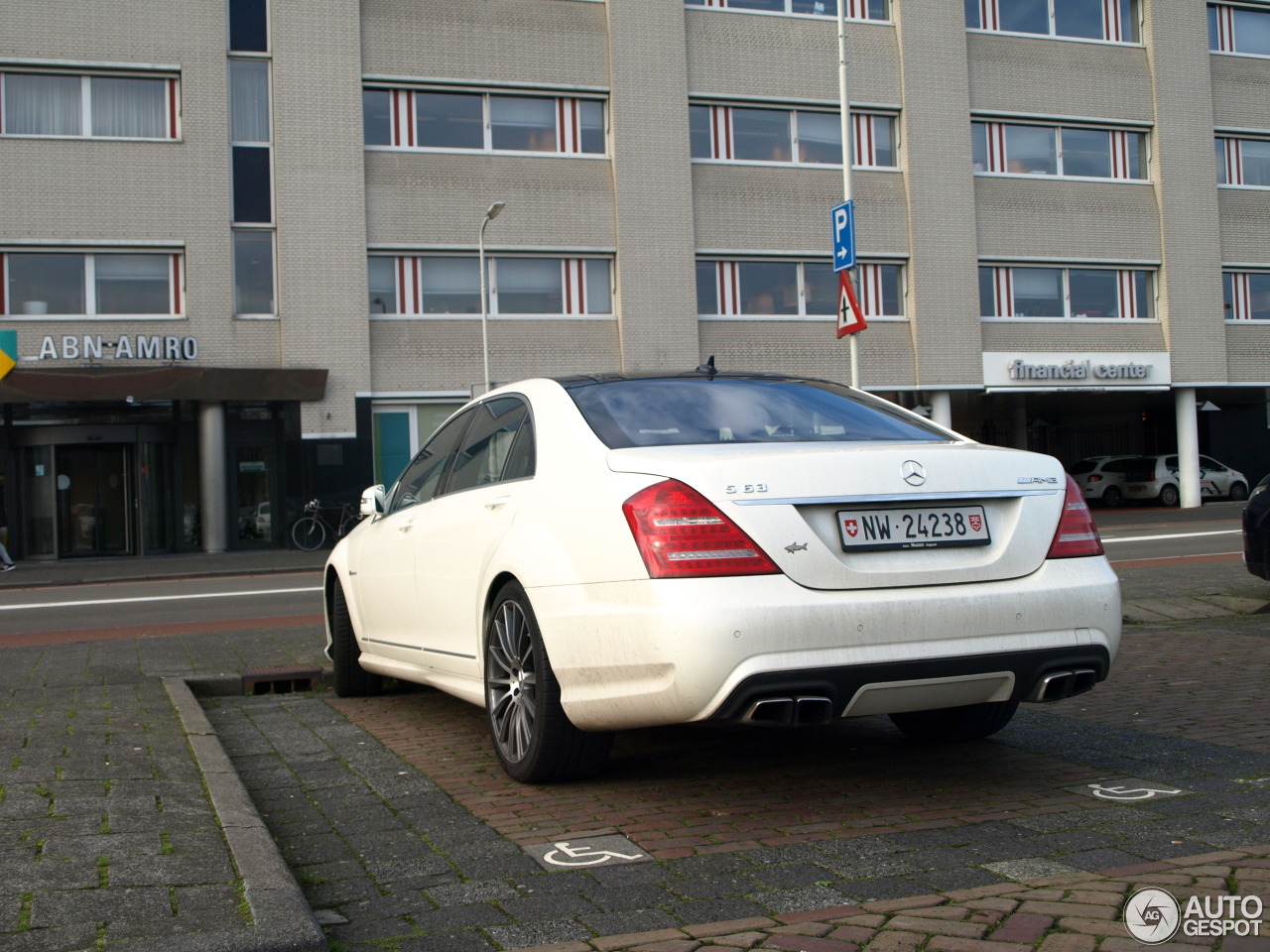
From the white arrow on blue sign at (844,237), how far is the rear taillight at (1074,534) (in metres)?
11.3

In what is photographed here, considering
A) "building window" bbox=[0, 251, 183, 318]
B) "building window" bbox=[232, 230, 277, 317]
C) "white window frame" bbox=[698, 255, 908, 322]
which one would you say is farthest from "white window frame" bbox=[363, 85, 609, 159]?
A: "building window" bbox=[0, 251, 183, 318]

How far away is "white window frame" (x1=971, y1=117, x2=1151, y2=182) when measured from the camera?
31.6 m

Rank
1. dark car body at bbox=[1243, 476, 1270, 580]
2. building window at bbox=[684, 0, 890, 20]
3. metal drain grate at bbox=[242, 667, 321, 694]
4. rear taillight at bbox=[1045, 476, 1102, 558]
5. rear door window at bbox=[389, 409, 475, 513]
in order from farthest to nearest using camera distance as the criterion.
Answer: building window at bbox=[684, 0, 890, 20]
dark car body at bbox=[1243, 476, 1270, 580]
metal drain grate at bbox=[242, 667, 321, 694]
rear door window at bbox=[389, 409, 475, 513]
rear taillight at bbox=[1045, 476, 1102, 558]

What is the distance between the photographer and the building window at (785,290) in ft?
95.2

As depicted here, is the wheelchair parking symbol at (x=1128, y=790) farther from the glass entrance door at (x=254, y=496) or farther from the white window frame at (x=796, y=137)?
the white window frame at (x=796, y=137)

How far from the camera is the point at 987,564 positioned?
4.14 m

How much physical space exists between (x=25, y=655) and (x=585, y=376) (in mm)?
5616

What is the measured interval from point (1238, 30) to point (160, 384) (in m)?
28.9

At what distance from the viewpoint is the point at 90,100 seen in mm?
25031

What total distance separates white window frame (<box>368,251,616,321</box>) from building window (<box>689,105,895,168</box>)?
3.87 meters

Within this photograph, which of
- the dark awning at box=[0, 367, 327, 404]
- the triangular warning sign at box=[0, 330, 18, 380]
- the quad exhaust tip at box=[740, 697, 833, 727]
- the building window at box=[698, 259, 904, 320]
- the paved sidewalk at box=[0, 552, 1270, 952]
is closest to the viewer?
the paved sidewalk at box=[0, 552, 1270, 952]

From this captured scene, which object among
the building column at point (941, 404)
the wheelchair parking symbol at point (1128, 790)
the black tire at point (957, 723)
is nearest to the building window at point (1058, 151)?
the building column at point (941, 404)

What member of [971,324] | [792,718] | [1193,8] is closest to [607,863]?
[792,718]

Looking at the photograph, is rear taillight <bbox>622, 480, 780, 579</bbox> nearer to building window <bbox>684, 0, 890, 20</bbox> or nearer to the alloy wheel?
the alloy wheel
